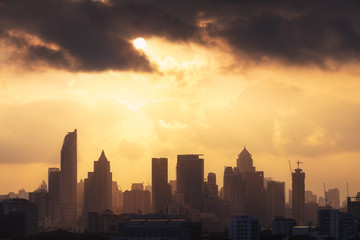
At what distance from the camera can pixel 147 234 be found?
182125mm

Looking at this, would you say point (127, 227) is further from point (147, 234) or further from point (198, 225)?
point (198, 225)

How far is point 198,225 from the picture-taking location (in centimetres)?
19812

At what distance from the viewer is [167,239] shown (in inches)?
7028

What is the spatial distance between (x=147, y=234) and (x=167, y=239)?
17.9 ft

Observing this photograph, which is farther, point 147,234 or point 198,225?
point 198,225

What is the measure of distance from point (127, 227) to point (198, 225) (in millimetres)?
18645

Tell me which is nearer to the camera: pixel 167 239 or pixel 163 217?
pixel 167 239

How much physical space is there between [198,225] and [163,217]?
828 centimetres

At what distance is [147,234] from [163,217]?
45.0 ft

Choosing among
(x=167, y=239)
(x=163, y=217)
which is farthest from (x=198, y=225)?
(x=167, y=239)

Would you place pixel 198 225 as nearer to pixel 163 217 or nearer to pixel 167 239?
pixel 163 217

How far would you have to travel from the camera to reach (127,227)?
18675 cm

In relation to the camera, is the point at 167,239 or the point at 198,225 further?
the point at 198,225

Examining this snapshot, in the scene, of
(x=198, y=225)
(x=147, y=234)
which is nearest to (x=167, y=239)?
(x=147, y=234)
